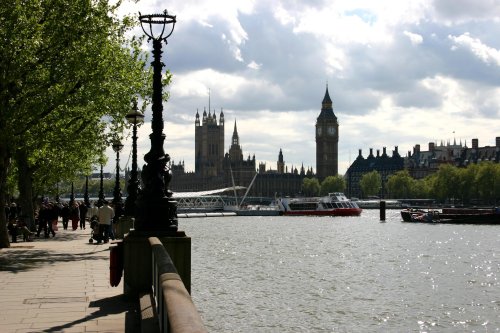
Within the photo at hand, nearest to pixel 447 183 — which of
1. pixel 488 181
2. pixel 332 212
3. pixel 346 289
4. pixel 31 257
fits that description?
pixel 488 181

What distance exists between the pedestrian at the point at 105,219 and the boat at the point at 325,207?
12120cm

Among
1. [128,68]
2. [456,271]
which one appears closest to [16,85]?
[128,68]

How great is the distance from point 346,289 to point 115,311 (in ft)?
60.5

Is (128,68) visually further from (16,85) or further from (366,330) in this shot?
(366,330)

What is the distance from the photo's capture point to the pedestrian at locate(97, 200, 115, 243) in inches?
1230

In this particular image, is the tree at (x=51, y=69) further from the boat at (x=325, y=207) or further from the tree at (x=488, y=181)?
the tree at (x=488, y=181)

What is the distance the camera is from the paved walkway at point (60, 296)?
41.3ft

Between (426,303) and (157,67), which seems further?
(426,303)

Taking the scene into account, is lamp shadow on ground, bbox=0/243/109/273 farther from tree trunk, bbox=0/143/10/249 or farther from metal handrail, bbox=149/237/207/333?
metal handrail, bbox=149/237/207/333

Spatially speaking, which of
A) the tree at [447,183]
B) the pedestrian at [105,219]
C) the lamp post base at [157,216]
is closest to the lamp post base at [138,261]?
the lamp post base at [157,216]

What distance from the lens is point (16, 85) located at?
2794cm

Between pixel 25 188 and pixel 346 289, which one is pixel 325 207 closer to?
pixel 25 188

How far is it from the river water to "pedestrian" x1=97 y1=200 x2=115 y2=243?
4286 mm

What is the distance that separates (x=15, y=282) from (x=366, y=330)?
967 cm
